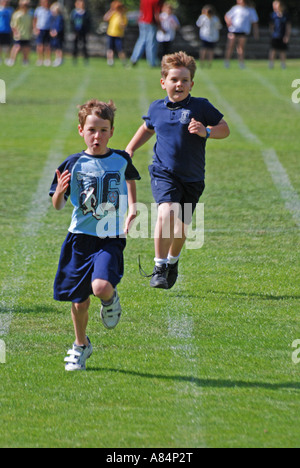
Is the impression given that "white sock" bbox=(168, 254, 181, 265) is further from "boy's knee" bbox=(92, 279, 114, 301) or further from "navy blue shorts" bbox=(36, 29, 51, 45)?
"navy blue shorts" bbox=(36, 29, 51, 45)

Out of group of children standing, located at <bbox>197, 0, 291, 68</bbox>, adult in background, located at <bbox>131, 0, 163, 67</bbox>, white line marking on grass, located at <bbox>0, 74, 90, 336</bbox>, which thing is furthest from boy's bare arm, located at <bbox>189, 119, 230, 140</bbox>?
group of children standing, located at <bbox>197, 0, 291, 68</bbox>

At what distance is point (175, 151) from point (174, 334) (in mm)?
1596

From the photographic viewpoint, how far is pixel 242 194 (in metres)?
11.1

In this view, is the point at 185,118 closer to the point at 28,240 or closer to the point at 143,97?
the point at 28,240

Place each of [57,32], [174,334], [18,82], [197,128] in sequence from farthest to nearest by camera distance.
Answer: [57,32], [18,82], [197,128], [174,334]

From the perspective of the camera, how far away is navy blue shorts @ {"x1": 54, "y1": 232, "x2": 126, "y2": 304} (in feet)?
17.4

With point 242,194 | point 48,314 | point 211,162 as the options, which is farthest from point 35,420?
point 211,162

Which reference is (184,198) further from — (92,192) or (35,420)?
(35,420)

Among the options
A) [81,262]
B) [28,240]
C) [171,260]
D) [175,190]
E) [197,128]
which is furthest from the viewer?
[28,240]

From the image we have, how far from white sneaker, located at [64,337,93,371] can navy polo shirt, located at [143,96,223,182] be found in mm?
2095

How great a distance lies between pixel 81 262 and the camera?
5.34 meters

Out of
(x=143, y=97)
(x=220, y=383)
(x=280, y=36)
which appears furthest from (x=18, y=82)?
(x=220, y=383)

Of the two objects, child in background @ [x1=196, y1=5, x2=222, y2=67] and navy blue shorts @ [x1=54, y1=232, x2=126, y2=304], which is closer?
navy blue shorts @ [x1=54, y1=232, x2=126, y2=304]

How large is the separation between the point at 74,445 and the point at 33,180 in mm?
8086
